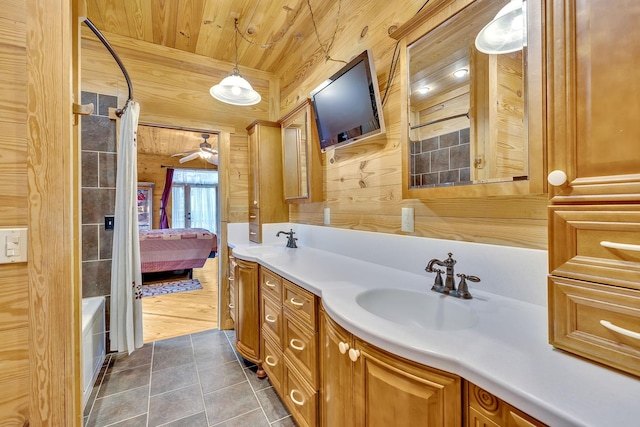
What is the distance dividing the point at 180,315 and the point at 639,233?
11.6 feet

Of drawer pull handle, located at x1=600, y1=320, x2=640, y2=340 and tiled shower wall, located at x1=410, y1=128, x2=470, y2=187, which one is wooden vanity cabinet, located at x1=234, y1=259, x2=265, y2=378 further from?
drawer pull handle, located at x1=600, y1=320, x2=640, y2=340

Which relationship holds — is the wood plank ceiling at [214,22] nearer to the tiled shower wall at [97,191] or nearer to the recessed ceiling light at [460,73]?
the tiled shower wall at [97,191]

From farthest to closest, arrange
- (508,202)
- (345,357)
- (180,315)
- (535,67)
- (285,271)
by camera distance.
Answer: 1. (180,315)
2. (285,271)
3. (508,202)
4. (345,357)
5. (535,67)

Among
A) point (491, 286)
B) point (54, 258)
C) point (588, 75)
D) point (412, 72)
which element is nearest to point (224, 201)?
point (54, 258)

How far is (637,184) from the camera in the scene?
21.1 inches

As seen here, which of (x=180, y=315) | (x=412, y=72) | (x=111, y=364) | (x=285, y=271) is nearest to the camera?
(x=412, y=72)

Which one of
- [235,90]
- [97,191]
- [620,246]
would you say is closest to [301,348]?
[620,246]

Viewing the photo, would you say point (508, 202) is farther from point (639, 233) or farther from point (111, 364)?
point (111, 364)

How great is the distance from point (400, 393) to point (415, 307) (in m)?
0.47

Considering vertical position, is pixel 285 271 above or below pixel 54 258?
below

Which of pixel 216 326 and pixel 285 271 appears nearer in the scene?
pixel 285 271

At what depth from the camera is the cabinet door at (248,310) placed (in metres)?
1.89

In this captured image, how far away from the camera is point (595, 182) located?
59 cm

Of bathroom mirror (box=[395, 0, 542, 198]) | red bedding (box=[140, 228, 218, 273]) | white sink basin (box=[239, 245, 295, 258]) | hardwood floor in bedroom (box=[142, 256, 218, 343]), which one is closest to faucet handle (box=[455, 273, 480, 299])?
bathroom mirror (box=[395, 0, 542, 198])
